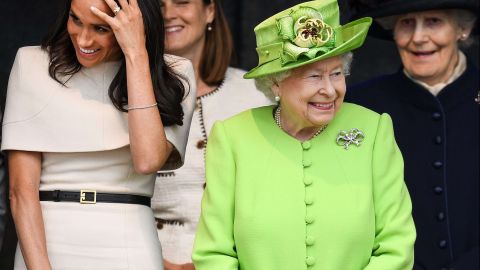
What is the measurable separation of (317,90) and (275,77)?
0.19 metres

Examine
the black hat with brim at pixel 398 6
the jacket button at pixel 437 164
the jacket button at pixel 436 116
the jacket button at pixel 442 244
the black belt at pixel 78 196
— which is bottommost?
the jacket button at pixel 442 244

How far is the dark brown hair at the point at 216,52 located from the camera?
5648 millimetres

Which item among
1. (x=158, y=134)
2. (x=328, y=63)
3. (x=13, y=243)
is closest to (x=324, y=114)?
(x=328, y=63)

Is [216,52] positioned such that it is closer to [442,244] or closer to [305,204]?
[442,244]

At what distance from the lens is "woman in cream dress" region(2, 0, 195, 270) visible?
14.6ft

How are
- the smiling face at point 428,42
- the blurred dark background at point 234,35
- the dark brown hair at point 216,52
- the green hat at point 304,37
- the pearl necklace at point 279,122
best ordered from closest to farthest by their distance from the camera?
the green hat at point 304,37 < the pearl necklace at point 279,122 < the smiling face at point 428,42 < the dark brown hair at point 216,52 < the blurred dark background at point 234,35

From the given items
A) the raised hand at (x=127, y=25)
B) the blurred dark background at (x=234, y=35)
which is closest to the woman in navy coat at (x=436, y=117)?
the blurred dark background at (x=234, y=35)

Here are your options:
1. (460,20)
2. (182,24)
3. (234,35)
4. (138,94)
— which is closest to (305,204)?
(138,94)

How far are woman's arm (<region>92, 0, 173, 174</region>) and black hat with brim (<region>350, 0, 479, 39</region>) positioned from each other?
1399 millimetres

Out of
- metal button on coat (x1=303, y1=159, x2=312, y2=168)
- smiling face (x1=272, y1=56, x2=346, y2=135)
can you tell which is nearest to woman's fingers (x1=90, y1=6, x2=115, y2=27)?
smiling face (x1=272, y1=56, x2=346, y2=135)

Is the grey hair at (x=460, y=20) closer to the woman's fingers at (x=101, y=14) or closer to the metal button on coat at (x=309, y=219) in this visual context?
the metal button on coat at (x=309, y=219)

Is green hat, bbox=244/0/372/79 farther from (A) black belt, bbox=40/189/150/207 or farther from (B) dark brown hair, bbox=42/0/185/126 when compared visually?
(A) black belt, bbox=40/189/150/207

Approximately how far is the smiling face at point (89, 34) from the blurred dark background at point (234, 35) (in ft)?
2.30

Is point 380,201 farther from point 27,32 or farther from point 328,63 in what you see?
point 27,32
